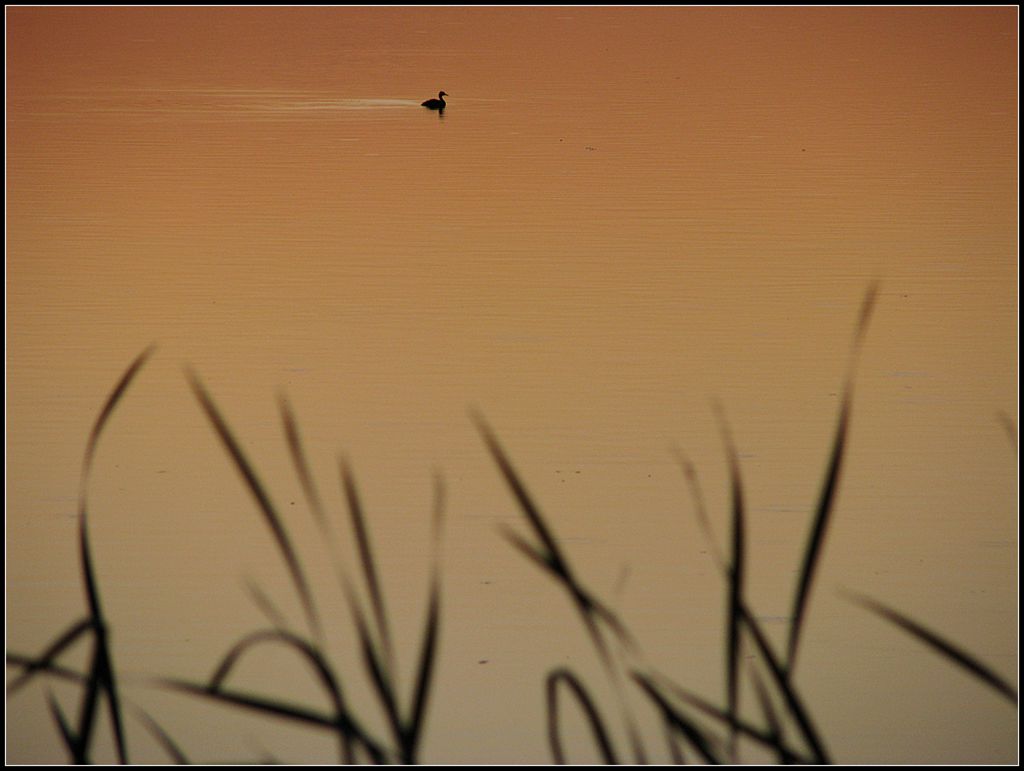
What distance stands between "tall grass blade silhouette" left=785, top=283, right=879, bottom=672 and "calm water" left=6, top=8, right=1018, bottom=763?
0.02 meters

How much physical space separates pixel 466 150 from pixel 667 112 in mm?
328

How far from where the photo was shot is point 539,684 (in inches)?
44.8

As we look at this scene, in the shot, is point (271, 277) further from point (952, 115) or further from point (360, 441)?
point (952, 115)

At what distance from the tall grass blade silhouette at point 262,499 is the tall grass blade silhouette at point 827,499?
25.7 inches

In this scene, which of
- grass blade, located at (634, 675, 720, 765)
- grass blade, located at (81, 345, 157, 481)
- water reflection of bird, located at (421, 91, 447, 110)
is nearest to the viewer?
grass blade, located at (634, 675, 720, 765)

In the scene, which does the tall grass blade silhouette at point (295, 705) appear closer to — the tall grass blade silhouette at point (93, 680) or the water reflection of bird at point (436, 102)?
the tall grass blade silhouette at point (93, 680)

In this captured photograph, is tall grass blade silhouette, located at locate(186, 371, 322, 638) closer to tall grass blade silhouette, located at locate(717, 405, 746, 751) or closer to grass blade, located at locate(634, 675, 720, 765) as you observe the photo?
grass blade, located at locate(634, 675, 720, 765)

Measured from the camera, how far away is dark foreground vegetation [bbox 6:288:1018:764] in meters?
1.12

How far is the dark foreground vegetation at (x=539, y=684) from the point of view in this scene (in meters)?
1.12

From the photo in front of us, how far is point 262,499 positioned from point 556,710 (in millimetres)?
504

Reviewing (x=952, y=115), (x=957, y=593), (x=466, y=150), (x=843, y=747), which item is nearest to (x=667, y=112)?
(x=466, y=150)

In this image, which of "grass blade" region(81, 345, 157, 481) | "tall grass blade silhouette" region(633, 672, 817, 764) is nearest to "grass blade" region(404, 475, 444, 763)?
"tall grass blade silhouette" region(633, 672, 817, 764)

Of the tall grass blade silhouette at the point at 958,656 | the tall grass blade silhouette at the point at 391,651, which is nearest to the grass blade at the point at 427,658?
the tall grass blade silhouette at the point at 391,651

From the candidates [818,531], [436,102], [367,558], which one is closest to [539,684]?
[367,558]
